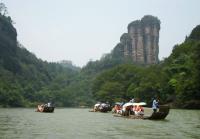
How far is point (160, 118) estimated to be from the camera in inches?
1257

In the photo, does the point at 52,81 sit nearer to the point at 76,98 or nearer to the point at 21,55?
the point at 21,55

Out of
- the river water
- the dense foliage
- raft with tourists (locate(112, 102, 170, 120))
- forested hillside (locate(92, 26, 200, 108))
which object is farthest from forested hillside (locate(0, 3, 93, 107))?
the river water

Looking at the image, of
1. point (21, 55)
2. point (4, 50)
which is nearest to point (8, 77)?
point (4, 50)

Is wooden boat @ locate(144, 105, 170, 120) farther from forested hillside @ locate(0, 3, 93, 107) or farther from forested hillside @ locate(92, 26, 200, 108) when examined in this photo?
forested hillside @ locate(0, 3, 93, 107)

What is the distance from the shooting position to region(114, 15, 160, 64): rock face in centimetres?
15973

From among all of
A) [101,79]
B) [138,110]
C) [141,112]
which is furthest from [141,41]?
[141,112]

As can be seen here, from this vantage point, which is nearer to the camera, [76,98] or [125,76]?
[125,76]

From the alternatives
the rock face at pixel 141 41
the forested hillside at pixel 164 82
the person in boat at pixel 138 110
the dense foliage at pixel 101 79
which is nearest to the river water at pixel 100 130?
the person in boat at pixel 138 110

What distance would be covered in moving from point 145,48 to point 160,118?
130389mm

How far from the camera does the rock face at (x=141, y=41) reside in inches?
6288

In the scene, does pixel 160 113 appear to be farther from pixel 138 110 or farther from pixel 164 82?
pixel 164 82

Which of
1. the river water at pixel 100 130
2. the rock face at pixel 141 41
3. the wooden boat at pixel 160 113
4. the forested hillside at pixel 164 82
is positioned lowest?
the river water at pixel 100 130

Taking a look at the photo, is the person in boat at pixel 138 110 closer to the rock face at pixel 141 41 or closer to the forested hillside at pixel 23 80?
the forested hillside at pixel 23 80

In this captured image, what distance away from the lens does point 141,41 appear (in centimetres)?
16238
